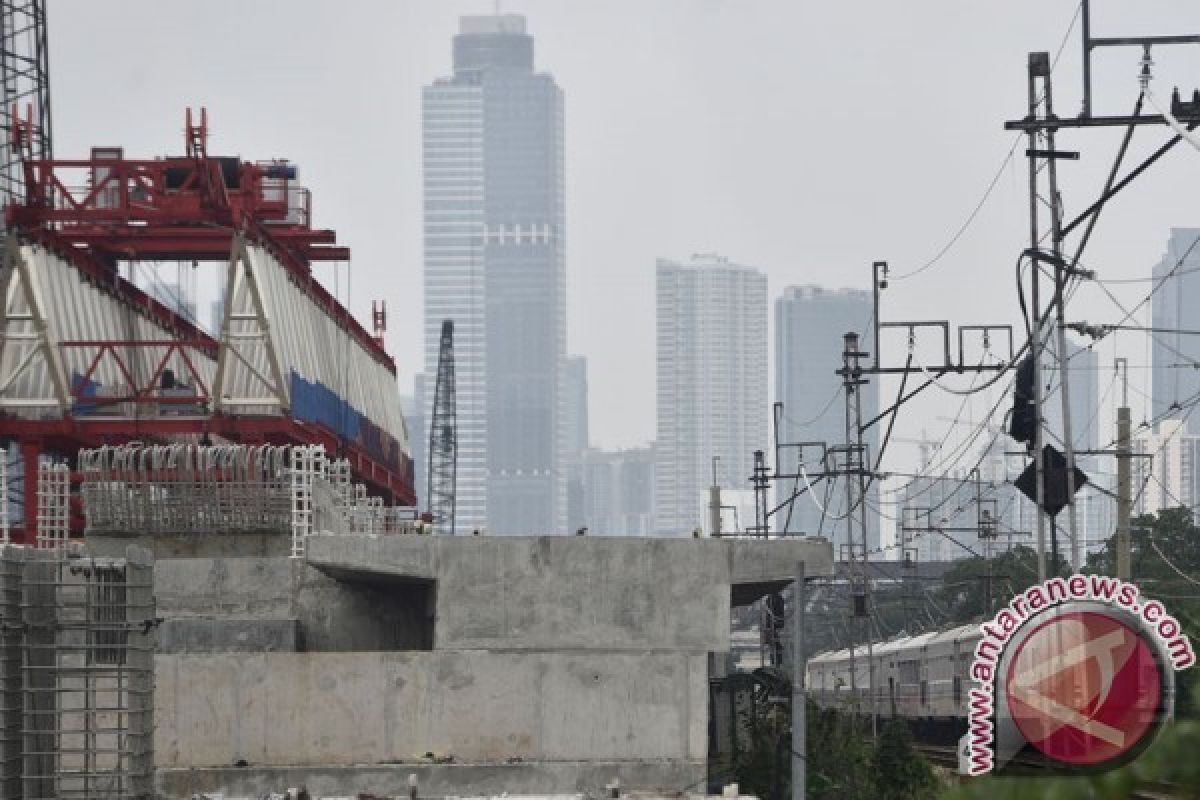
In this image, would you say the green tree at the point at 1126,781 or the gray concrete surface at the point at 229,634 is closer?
the green tree at the point at 1126,781

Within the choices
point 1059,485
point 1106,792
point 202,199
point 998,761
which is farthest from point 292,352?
point 1106,792

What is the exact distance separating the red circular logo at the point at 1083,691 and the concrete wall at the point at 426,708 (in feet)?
21.5

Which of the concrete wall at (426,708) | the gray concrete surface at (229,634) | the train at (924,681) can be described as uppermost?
the gray concrete surface at (229,634)

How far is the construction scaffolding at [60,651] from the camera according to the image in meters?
23.8

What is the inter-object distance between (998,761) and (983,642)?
5.87 feet

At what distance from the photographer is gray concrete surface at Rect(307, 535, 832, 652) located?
33156 mm

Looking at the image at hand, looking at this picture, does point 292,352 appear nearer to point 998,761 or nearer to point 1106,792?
point 998,761

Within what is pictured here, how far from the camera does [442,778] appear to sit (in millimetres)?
31297

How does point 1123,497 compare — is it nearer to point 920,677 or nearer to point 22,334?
point 920,677

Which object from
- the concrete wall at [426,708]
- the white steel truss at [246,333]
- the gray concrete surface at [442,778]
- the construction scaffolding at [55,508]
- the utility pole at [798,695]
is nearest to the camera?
the utility pole at [798,695]

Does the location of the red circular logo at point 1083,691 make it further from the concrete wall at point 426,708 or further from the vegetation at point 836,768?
the concrete wall at point 426,708

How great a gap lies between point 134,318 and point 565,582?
3881 cm

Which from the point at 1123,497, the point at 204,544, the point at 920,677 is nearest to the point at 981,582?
the point at 920,677

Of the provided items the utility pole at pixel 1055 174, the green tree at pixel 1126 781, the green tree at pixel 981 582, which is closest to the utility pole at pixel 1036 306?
the utility pole at pixel 1055 174
